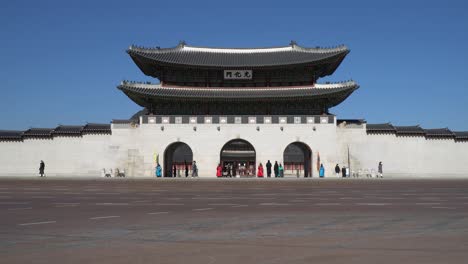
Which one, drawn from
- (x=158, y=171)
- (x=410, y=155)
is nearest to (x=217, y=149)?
(x=158, y=171)

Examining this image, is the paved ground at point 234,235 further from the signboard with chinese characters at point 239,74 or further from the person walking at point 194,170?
the signboard with chinese characters at point 239,74

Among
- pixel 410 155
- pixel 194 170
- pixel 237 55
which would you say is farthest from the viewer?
pixel 237 55

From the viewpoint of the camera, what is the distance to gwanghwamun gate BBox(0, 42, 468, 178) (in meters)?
41.8

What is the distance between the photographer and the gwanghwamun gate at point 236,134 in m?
41.8

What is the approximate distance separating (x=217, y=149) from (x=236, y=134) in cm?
227

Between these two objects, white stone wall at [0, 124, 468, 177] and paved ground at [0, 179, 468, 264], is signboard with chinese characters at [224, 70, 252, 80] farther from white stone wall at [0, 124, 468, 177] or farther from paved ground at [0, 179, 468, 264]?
paved ground at [0, 179, 468, 264]

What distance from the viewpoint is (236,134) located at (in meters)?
42.8

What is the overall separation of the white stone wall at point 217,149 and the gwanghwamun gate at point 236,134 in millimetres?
92

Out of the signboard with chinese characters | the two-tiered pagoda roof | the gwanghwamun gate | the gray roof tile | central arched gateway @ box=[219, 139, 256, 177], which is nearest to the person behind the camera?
the gwanghwamun gate

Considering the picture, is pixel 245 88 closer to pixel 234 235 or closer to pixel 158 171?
pixel 158 171

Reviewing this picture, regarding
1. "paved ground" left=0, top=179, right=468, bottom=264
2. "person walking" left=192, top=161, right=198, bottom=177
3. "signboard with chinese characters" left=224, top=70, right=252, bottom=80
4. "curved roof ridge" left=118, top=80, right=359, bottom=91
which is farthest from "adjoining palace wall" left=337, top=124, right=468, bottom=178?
"paved ground" left=0, top=179, right=468, bottom=264

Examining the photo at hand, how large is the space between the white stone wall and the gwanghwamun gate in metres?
0.09

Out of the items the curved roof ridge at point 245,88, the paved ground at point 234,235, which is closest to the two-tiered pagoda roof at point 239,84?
the curved roof ridge at point 245,88

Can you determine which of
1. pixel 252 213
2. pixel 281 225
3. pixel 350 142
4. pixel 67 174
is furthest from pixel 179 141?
pixel 281 225
